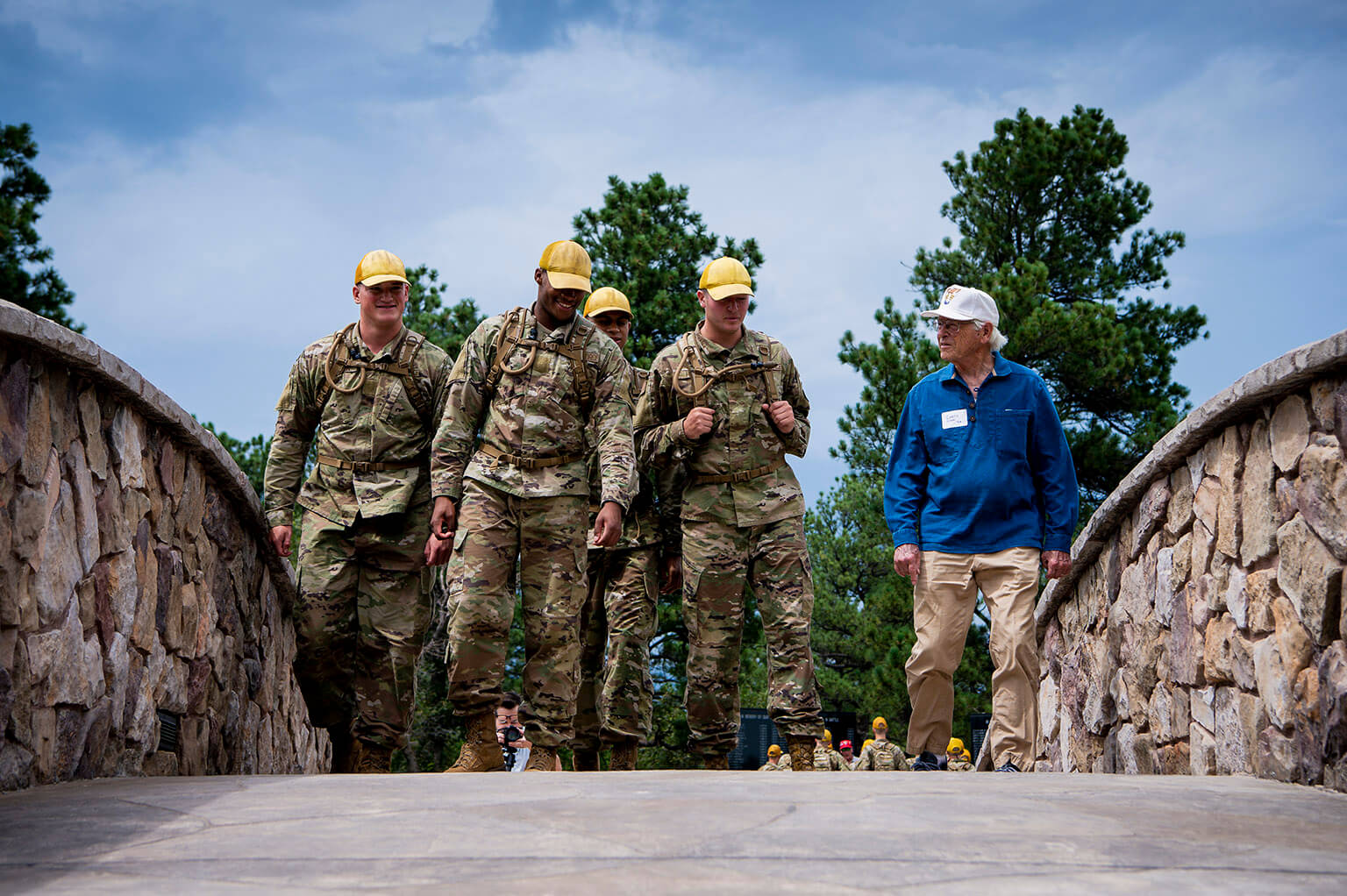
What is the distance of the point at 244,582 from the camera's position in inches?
255

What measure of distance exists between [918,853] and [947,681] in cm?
341


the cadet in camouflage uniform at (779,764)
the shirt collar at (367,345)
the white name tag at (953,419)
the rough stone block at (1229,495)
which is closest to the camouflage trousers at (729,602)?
the cadet in camouflage uniform at (779,764)

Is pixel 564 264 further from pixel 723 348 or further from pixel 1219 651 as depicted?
pixel 1219 651

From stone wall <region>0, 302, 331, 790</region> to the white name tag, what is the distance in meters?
3.29

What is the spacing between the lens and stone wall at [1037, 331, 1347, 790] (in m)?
3.91

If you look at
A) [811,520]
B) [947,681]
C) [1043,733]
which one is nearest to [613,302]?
[947,681]

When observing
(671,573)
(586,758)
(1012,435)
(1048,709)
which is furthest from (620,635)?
(1048,709)

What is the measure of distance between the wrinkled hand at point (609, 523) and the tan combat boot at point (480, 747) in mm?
941

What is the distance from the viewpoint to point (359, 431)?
649 cm

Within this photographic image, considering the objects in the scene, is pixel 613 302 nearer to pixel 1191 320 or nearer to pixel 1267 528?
pixel 1267 528

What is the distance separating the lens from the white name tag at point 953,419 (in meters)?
5.98

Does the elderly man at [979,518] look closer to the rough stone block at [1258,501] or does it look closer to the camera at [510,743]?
the rough stone block at [1258,501]

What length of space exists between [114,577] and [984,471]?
11.9 feet

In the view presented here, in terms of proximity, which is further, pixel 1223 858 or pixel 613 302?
pixel 613 302
